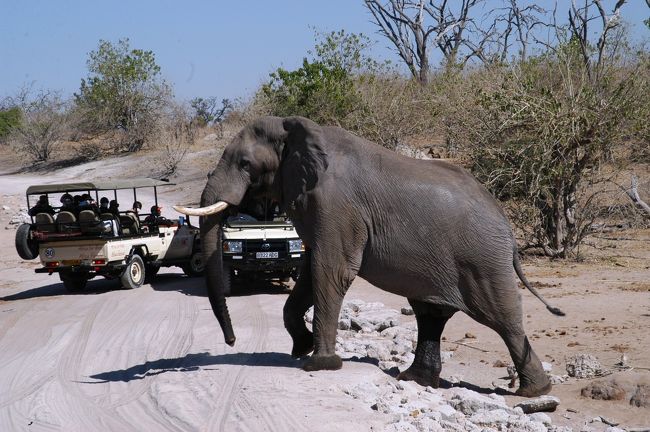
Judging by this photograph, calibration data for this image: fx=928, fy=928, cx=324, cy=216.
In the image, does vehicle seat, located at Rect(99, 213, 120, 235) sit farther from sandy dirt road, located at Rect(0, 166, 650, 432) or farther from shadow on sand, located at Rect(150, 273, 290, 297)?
shadow on sand, located at Rect(150, 273, 290, 297)

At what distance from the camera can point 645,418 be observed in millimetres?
9469

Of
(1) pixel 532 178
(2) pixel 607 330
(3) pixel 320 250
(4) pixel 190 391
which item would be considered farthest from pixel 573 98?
(4) pixel 190 391

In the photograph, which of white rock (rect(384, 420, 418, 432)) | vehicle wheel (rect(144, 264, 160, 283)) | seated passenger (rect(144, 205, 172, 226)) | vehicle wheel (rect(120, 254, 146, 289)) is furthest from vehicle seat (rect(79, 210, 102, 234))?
white rock (rect(384, 420, 418, 432))

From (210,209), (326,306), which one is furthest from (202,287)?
(326,306)

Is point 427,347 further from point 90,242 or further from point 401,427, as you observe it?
point 90,242

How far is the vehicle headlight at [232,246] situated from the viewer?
683 inches

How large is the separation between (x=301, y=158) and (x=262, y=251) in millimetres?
8165

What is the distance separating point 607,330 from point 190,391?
6974mm

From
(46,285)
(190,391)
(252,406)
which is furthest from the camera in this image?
(46,285)

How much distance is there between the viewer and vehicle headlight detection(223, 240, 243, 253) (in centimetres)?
1736

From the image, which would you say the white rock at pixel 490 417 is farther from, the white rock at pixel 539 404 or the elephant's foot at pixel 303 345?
the elephant's foot at pixel 303 345

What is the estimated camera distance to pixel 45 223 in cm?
1886

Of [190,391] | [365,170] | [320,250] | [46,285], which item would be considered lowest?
[46,285]

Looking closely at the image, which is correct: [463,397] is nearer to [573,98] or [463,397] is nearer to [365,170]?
[365,170]
